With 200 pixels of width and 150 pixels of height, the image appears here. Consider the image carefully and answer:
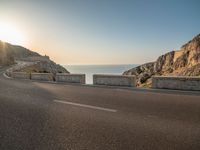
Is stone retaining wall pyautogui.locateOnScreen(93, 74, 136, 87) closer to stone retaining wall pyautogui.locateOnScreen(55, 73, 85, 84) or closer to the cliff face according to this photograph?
stone retaining wall pyautogui.locateOnScreen(55, 73, 85, 84)

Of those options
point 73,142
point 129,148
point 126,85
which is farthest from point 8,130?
point 126,85

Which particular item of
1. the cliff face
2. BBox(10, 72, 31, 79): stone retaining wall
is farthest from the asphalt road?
the cliff face

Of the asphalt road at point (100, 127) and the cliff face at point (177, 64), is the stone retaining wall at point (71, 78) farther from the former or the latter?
the cliff face at point (177, 64)

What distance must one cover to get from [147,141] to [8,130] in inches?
Answer: 135

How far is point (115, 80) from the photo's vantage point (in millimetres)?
13602

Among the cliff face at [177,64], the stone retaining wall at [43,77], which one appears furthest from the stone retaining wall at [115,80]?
the cliff face at [177,64]

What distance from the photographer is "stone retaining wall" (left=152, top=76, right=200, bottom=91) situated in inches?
409

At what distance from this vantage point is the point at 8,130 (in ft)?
15.2

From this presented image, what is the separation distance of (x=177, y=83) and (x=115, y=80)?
440 centimetres

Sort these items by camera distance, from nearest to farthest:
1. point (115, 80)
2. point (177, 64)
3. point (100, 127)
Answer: point (100, 127), point (115, 80), point (177, 64)

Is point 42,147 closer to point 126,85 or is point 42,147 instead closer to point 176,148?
point 176,148

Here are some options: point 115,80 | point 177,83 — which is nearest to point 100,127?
point 177,83

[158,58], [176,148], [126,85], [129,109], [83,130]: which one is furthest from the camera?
[158,58]

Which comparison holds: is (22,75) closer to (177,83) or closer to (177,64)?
(177,83)
